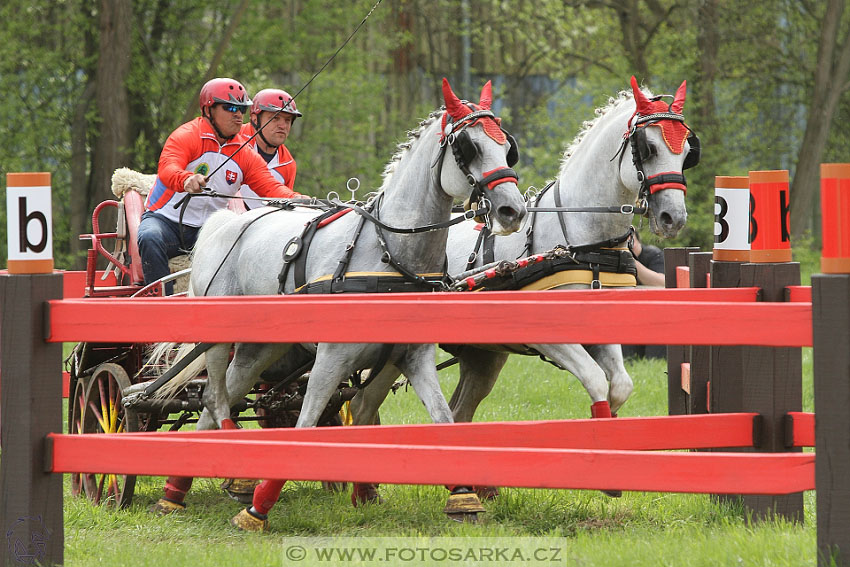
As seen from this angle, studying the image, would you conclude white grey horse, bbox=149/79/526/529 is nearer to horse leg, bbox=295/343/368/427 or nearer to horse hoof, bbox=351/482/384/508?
horse leg, bbox=295/343/368/427

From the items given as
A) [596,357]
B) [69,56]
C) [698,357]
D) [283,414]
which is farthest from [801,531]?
[69,56]

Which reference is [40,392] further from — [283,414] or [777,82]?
[777,82]

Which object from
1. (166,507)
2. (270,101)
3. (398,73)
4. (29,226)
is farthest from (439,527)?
(398,73)

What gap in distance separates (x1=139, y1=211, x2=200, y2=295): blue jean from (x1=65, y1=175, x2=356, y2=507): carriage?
72 millimetres

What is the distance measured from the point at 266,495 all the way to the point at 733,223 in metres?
2.42

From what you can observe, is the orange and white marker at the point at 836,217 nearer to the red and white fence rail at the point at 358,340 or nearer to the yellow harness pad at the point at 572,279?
the red and white fence rail at the point at 358,340

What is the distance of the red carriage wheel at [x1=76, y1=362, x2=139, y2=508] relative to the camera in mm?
6188

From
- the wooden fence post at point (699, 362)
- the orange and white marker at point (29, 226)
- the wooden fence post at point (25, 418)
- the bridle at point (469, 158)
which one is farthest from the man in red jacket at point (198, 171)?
the wooden fence post at point (25, 418)

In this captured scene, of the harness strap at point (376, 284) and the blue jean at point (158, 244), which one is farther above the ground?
the blue jean at point (158, 244)

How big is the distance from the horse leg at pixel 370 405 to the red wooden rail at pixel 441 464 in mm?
2263

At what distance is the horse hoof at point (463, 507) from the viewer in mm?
5254

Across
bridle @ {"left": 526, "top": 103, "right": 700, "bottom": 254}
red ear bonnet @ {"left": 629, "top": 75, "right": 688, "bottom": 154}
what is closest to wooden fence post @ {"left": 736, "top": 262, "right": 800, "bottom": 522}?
bridle @ {"left": 526, "top": 103, "right": 700, "bottom": 254}

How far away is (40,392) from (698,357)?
3.23 metres

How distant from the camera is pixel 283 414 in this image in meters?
6.96
